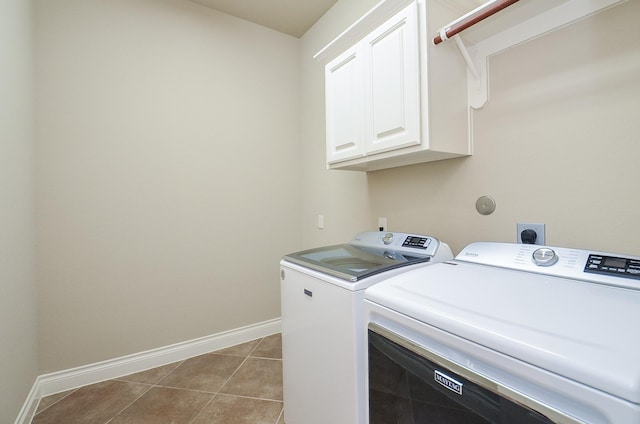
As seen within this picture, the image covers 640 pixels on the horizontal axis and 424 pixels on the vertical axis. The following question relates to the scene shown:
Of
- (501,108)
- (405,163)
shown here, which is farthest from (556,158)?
(405,163)

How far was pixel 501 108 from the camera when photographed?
49.6 inches

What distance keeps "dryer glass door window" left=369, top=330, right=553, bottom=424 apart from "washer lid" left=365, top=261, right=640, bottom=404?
108 millimetres

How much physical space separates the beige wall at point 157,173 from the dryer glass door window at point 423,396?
1.85m

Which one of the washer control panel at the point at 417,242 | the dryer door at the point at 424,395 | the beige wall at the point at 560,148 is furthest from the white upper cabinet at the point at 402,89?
the dryer door at the point at 424,395

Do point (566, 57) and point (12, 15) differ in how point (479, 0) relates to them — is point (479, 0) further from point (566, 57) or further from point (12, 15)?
point (12, 15)

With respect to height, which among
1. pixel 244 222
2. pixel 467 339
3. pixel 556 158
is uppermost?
pixel 556 158

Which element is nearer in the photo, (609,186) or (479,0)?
(609,186)

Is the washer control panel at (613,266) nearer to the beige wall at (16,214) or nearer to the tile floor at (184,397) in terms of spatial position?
the tile floor at (184,397)

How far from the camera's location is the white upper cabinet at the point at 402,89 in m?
1.23

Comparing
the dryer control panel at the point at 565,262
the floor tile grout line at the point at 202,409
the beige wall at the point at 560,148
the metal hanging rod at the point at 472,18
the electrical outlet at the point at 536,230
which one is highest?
the metal hanging rod at the point at 472,18

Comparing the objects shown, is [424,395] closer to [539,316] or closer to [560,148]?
[539,316]

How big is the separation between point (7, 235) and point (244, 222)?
145 cm

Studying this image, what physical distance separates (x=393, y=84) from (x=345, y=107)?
0.38 meters

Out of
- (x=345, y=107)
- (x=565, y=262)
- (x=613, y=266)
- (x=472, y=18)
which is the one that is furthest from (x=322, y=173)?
(x=613, y=266)
